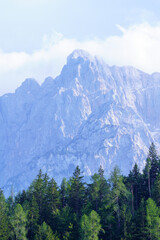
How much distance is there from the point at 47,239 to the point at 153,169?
152 ft

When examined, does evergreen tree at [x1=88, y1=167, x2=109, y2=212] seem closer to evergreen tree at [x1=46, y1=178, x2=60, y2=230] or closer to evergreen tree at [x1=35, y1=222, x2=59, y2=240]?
evergreen tree at [x1=46, y1=178, x2=60, y2=230]

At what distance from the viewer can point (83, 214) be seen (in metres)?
88.6

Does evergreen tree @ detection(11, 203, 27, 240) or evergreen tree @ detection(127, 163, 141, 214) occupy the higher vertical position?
evergreen tree @ detection(127, 163, 141, 214)

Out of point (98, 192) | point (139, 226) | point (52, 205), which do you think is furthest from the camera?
point (52, 205)

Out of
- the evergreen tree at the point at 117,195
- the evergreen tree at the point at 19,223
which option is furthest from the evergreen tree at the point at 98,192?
the evergreen tree at the point at 19,223

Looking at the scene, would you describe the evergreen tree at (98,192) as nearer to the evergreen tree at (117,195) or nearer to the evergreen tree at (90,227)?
the evergreen tree at (117,195)

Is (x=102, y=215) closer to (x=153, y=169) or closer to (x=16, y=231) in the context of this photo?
(x=16, y=231)

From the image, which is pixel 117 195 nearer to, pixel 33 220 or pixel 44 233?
pixel 44 233

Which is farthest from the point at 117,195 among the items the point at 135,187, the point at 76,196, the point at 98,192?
the point at 135,187

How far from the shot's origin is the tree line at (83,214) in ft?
272

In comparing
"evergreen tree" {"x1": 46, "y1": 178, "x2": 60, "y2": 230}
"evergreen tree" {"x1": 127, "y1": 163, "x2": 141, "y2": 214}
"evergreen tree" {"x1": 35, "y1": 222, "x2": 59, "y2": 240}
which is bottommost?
"evergreen tree" {"x1": 35, "y1": 222, "x2": 59, "y2": 240}

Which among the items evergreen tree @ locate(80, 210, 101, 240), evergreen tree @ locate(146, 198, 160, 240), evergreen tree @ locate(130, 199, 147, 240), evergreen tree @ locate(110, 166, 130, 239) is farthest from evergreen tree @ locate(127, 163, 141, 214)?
evergreen tree @ locate(80, 210, 101, 240)

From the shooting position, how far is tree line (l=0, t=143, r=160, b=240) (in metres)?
82.9

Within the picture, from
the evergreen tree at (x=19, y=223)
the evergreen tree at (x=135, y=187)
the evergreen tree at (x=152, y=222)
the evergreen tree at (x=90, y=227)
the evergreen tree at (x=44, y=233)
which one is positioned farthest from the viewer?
the evergreen tree at (x=135, y=187)
